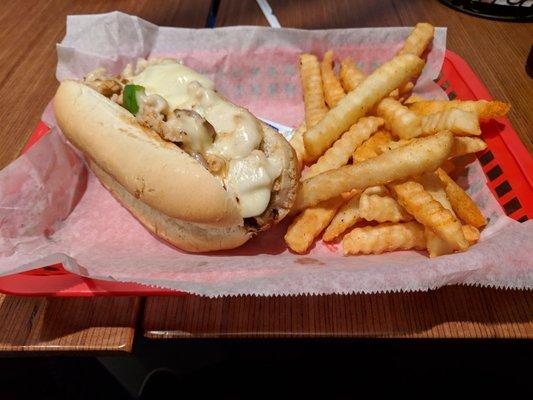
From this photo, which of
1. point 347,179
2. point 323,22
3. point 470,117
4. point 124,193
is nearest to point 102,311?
point 124,193

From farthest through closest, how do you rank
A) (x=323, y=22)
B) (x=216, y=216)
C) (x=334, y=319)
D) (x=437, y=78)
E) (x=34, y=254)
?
(x=323, y=22) < (x=437, y=78) < (x=34, y=254) < (x=216, y=216) < (x=334, y=319)

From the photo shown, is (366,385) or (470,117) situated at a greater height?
(470,117)

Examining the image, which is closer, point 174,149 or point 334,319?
point 334,319

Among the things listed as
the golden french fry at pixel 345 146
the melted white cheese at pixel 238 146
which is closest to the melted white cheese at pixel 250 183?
the melted white cheese at pixel 238 146

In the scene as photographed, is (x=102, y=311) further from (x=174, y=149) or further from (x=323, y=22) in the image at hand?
(x=323, y=22)

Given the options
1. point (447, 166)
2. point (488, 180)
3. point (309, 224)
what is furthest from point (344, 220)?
point (488, 180)

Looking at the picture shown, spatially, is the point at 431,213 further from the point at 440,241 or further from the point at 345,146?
the point at 345,146
